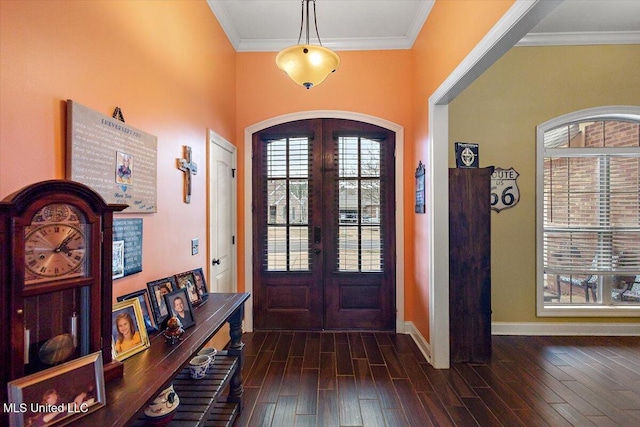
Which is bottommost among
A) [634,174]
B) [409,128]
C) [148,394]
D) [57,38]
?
[148,394]

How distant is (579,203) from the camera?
352 cm

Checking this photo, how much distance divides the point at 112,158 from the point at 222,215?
1.71 m

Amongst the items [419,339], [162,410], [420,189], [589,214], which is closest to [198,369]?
[162,410]

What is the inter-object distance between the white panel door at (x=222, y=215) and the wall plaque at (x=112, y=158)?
3.34ft

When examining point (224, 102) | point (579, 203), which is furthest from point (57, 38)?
point (579, 203)

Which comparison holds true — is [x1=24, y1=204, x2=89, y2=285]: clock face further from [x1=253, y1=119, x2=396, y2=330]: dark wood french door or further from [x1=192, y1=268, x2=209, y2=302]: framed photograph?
[x1=253, y1=119, x2=396, y2=330]: dark wood french door

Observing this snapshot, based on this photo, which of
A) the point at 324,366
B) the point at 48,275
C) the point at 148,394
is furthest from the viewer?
the point at 324,366

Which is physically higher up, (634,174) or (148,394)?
(634,174)

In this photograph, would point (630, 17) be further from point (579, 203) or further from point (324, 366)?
point (324, 366)

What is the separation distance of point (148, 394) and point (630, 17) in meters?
5.15

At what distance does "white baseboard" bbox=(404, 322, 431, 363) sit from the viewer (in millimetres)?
2921

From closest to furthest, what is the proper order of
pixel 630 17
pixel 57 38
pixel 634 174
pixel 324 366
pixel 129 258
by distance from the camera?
pixel 57 38 < pixel 129 258 < pixel 324 366 < pixel 630 17 < pixel 634 174

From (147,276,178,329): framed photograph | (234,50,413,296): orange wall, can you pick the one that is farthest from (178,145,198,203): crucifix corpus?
(234,50,413,296): orange wall

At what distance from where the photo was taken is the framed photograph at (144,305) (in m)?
1.56
